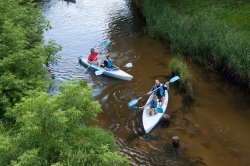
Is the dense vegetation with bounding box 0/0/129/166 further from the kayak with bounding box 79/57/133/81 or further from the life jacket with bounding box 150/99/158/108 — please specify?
the kayak with bounding box 79/57/133/81

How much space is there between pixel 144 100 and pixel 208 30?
675 cm

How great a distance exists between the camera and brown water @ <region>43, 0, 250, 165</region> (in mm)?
15211

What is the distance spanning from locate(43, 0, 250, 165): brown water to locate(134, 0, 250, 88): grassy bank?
2.71 ft

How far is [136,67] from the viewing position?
2348cm

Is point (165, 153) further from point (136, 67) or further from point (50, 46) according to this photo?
point (136, 67)

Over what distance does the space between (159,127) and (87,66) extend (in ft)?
27.5

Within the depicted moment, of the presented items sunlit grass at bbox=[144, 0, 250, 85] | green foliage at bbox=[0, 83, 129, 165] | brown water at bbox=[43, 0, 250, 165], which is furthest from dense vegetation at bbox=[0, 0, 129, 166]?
sunlit grass at bbox=[144, 0, 250, 85]

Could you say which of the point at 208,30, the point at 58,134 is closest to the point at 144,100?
the point at 208,30

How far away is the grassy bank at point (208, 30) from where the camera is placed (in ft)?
65.9

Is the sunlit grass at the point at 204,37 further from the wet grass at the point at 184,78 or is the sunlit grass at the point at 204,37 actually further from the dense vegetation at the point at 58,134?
the dense vegetation at the point at 58,134

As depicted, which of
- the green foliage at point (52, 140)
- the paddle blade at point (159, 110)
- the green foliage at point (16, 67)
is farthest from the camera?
the paddle blade at point (159, 110)

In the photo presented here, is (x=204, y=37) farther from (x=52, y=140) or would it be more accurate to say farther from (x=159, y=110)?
(x=52, y=140)

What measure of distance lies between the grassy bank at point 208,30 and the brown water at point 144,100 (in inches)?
32.5

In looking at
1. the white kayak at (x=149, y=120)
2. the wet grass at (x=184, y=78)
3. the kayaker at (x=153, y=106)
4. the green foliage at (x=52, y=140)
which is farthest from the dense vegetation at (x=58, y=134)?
the wet grass at (x=184, y=78)
